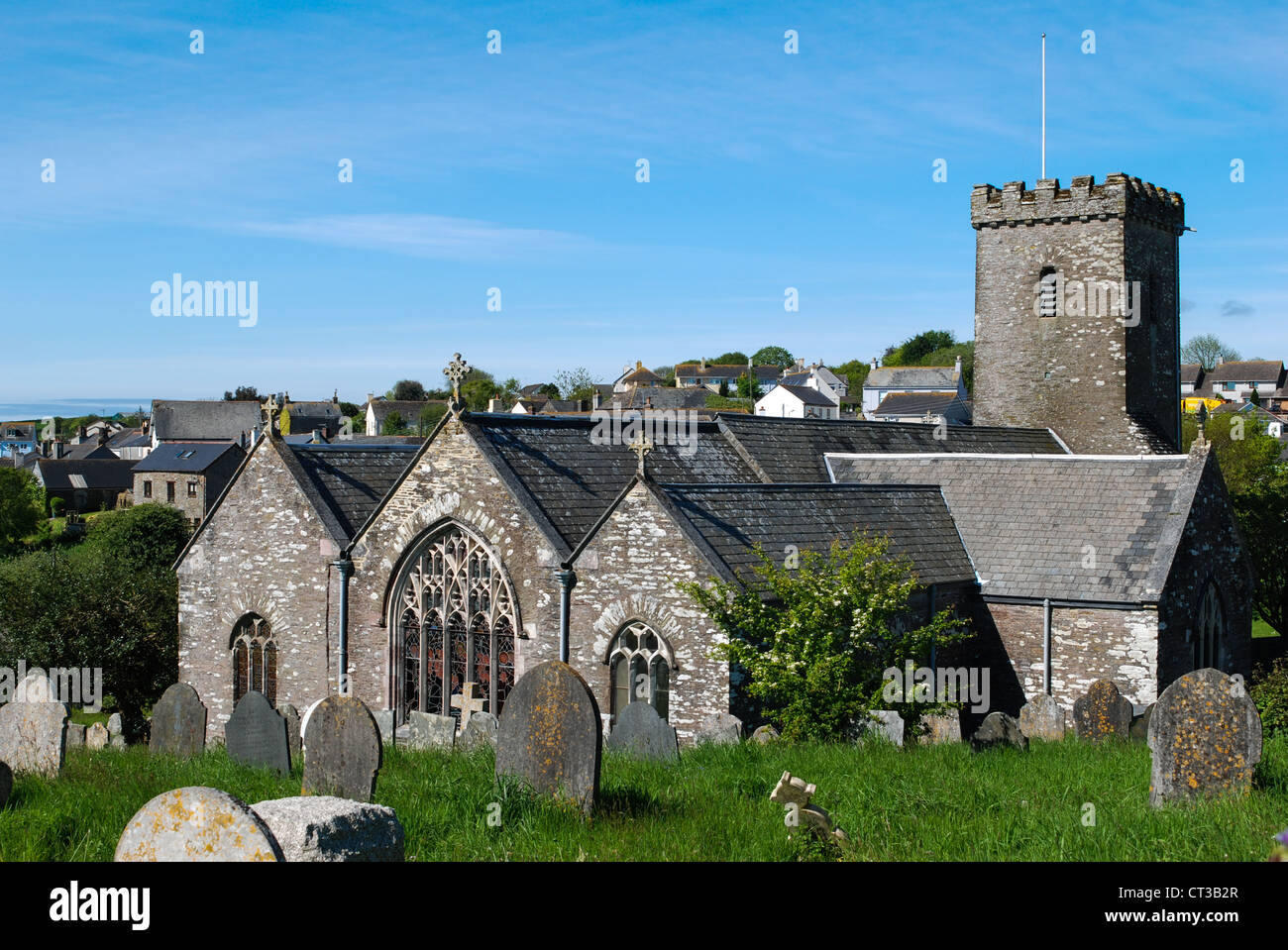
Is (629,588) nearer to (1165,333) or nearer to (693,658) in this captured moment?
(693,658)

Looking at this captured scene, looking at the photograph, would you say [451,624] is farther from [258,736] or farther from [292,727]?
[258,736]

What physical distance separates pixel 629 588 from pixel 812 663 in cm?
364

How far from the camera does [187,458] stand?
76.2 m

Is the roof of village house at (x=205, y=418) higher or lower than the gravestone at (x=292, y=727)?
higher

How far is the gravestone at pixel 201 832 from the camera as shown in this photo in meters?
6.29

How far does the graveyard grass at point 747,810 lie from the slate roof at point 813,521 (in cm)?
581

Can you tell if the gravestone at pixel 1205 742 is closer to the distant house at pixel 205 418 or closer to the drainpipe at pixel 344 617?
the drainpipe at pixel 344 617

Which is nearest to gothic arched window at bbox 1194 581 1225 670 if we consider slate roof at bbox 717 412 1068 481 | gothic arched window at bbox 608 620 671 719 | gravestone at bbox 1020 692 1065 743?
gravestone at bbox 1020 692 1065 743

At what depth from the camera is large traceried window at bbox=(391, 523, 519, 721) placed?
2020cm

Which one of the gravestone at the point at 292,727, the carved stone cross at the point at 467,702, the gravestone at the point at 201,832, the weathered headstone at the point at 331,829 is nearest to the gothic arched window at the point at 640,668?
the carved stone cross at the point at 467,702

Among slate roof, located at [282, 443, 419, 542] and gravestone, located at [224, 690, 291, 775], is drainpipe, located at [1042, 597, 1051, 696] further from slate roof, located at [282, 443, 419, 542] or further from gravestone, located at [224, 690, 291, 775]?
gravestone, located at [224, 690, 291, 775]

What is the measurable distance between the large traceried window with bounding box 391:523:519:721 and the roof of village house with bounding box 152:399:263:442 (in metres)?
75.9

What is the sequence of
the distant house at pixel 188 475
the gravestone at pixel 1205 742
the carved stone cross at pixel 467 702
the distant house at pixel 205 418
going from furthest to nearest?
the distant house at pixel 205 418
the distant house at pixel 188 475
the carved stone cross at pixel 467 702
the gravestone at pixel 1205 742

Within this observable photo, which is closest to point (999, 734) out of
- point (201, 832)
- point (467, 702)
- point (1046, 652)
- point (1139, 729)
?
point (1139, 729)
